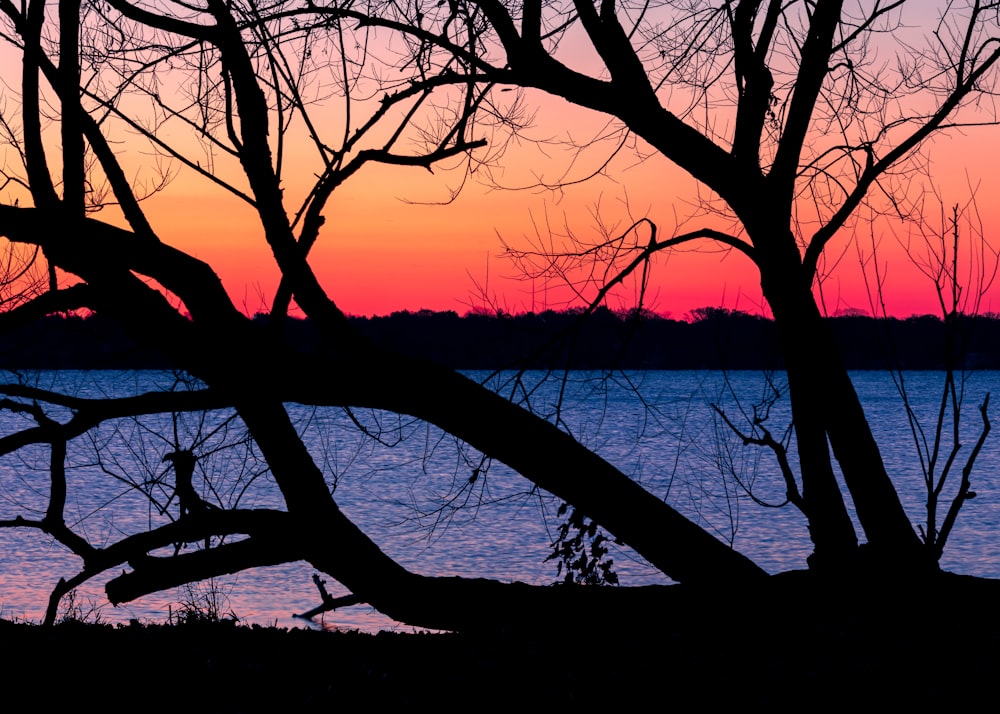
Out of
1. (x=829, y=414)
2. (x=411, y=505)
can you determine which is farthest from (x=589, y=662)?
(x=411, y=505)

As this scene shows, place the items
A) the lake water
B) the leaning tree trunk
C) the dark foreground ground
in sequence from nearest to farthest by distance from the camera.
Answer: the dark foreground ground → the leaning tree trunk → the lake water

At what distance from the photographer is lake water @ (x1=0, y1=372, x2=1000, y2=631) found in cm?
779

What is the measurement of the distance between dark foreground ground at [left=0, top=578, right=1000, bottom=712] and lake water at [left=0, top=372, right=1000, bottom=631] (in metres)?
0.89

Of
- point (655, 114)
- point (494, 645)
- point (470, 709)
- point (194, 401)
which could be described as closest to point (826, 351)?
point (655, 114)

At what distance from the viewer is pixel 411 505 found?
35750 millimetres

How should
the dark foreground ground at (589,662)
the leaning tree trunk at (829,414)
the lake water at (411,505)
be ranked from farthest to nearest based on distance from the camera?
the lake water at (411,505) → the leaning tree trunk at (829,414) → the dark foreground ground at (589,662)

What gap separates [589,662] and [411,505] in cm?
3071

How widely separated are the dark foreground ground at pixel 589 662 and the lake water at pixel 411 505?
2.92 ft

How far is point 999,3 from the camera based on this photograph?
6918 mm

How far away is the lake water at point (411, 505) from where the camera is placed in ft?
25.6

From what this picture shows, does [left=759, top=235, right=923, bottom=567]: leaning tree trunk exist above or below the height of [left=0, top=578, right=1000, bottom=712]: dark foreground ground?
above

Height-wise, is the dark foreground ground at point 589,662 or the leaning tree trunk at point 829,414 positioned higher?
the leaning tree trunk at point 829,414

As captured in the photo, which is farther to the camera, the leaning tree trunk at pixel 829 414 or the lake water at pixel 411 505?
the lake water at pixel 411 505

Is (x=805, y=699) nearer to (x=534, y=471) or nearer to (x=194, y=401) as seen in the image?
(x=534, y=471)
